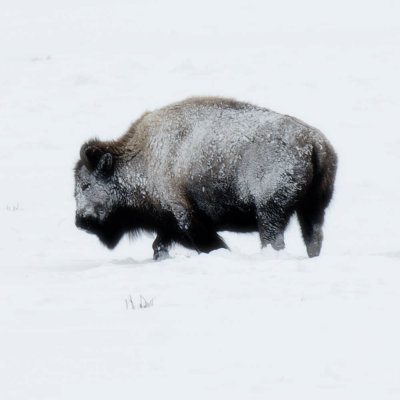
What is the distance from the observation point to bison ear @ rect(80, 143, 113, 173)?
28.6ft

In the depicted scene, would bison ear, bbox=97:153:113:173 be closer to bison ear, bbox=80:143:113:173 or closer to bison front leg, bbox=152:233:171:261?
bison ear, bbox=80:143:113:173

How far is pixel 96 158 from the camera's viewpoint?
8.76 metres

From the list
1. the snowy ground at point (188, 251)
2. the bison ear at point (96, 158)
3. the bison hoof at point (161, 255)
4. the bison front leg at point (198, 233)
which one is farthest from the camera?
the bison ear at point (96, 158)

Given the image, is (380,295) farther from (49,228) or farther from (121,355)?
(49,228)

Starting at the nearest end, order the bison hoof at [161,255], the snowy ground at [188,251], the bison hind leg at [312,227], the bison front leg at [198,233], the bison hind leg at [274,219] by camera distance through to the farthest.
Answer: the snowy ground at [188,251]
the bison hind leg at [274,219]
the bison hind leg at [312,227]
the bison front leg at [198,233]
the bison hoof at [161,255]

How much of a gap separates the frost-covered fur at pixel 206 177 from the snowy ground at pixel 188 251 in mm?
487

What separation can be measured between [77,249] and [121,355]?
588 cm

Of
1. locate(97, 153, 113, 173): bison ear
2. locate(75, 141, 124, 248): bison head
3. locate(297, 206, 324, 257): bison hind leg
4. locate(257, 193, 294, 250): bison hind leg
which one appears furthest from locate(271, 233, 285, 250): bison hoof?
locate(97, 153, 113, 173): bison ear

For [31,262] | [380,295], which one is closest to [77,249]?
[31,262]

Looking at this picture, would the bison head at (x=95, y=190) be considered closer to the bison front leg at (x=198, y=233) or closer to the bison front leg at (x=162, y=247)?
the bison front leg at (x=162, y=247)

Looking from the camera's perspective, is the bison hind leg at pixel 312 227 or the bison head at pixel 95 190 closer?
the bison hind leg at pixel 312 227

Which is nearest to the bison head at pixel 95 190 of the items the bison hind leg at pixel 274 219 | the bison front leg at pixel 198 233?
the bison front leg at pixel 198 233

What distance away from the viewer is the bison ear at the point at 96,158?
8.70 meters

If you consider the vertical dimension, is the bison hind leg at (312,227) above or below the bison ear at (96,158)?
below
